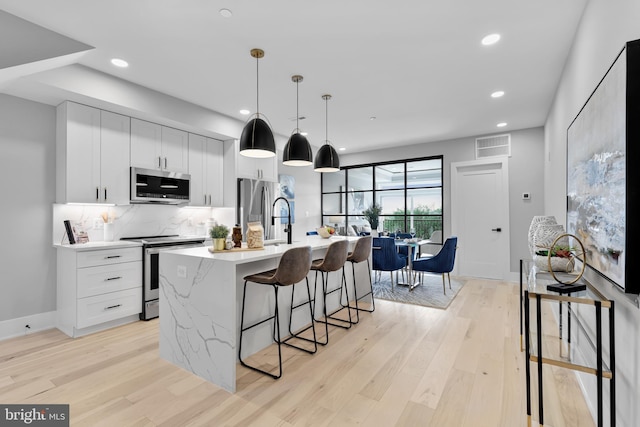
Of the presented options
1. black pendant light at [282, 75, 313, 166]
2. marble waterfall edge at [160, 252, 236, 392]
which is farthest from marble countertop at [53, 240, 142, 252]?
black pendant light at [282, 75, 313, 166]

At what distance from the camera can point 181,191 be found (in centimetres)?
432

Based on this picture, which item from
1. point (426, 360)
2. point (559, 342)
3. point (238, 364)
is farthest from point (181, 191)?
point (559, 342)

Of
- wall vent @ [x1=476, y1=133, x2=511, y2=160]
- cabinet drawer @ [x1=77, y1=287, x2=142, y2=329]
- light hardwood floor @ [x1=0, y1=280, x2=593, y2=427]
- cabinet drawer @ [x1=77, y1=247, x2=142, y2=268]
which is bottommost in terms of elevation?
light hardwood floor @ [x1=0, y1=280, x2=593, y2=427]

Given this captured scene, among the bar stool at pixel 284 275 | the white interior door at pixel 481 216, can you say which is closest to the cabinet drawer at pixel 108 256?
the bar stool at pixel 284 275

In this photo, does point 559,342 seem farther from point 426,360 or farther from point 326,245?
point 326,245

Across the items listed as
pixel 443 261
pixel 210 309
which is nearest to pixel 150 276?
pixel 210 309

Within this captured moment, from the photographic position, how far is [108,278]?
336cm

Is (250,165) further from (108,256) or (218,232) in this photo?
(218,232)

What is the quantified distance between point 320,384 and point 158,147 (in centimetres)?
355

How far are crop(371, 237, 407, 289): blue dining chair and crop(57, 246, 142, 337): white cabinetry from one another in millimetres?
3257

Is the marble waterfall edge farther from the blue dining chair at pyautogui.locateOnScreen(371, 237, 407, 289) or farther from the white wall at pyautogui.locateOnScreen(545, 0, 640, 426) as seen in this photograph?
the blue dining chair at pyautogui.locateOnScreen(371, 237, 407, 289)

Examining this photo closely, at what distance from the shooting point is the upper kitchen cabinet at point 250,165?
4.90 metres

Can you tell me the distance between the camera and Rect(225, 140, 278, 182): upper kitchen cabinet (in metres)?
4.90

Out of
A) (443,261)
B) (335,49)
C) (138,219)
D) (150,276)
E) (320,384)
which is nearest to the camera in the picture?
(320,384)
